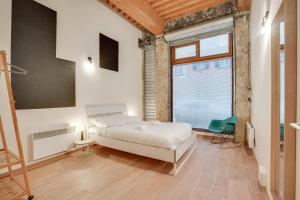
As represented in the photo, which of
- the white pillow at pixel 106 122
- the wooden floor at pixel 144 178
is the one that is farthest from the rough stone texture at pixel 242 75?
the white pillow at pixel 106 122

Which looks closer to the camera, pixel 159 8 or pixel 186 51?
pixel 159 8

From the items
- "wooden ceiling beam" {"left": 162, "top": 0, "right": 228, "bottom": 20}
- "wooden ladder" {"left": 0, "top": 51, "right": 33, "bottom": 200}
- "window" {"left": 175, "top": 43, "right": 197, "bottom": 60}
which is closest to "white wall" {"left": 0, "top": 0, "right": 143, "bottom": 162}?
"wooden ladder" {"left": 0, "top": 51, "right": 33, "bottom": 200}

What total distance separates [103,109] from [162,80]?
237 centimetres

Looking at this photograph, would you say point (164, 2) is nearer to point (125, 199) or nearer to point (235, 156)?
point (235, 156)

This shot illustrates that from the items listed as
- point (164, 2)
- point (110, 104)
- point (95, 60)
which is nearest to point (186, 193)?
point (110, 104)

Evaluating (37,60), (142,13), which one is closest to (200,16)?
(142,13)

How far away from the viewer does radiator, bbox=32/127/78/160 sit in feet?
8.42

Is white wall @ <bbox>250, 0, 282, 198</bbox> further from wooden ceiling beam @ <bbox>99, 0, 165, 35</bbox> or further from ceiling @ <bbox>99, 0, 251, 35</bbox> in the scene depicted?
wooden ceiling beam @ <bbox>99, 0, 165, 35</bbox>

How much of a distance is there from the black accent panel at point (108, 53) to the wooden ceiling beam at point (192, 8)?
1.97 meters

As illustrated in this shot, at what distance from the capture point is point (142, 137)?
2.65 metres

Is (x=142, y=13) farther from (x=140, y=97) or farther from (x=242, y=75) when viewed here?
(x=242, y=75)

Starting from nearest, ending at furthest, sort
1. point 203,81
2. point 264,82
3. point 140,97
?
point 264,82, point 203,81, point 140,97

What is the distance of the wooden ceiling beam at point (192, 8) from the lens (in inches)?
157

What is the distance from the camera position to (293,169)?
1.15 meters
